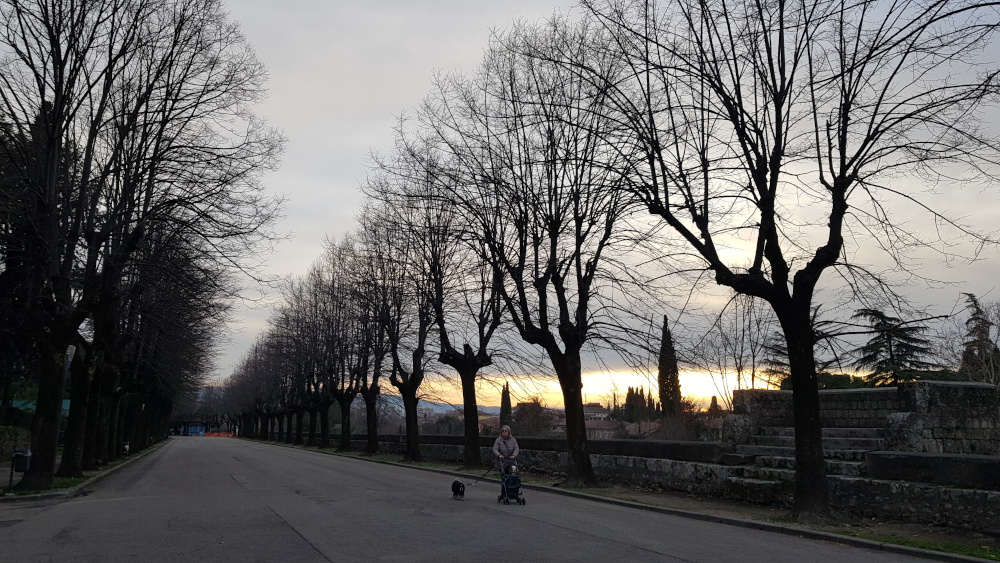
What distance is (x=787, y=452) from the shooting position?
15703 mm

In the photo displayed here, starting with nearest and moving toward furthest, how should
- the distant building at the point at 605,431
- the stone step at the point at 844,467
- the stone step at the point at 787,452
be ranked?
the stone step at the point at 844,467
the stone step at the point at 787,452
the distant building at the point at 605,431

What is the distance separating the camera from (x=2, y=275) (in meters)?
25.0

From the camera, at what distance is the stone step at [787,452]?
13797 mm

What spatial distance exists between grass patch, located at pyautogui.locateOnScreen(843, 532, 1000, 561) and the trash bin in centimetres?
1806

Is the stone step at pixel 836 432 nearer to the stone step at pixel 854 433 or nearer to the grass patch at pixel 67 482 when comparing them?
the stone step at pixel 854 433

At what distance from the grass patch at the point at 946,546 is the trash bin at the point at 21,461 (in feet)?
59.3

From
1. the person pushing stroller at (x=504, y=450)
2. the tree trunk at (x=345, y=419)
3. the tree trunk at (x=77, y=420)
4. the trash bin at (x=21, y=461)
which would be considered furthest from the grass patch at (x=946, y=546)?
the tree trunk at (x=345, y=419)

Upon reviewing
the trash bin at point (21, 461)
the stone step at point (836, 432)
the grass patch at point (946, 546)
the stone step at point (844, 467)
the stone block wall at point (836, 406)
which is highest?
the stone block wall at point (836, 406)

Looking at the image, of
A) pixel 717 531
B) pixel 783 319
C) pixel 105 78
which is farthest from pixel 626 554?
pixel 105 78

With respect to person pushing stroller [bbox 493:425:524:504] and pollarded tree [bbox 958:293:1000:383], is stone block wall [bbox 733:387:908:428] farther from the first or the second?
pollarded tree [bbox 958:293:1000:383]

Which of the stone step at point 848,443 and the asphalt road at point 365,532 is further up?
the stone step at point 848,443

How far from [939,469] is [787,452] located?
515cm

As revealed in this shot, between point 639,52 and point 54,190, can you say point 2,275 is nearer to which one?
point 54,190

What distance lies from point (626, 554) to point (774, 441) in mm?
9813
